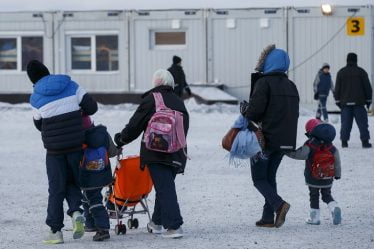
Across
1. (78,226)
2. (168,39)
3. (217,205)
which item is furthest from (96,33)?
(78,226)

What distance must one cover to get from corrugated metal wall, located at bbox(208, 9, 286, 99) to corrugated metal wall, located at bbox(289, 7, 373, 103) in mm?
371

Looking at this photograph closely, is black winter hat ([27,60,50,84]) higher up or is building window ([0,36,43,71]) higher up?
building window ([0,36,43,71])

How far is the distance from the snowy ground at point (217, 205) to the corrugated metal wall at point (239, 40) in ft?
29.6

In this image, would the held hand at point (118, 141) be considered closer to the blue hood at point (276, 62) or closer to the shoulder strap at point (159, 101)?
the shoulder strap at point (159, 101)

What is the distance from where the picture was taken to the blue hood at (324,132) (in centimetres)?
1020

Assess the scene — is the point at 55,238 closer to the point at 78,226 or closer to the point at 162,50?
the point at 78,226


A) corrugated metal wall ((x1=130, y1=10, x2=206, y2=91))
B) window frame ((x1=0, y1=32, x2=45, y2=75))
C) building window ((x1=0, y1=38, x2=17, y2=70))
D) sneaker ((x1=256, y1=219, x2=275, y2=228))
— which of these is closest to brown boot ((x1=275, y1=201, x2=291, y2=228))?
sneaker ((x1=256, y1=219, x2=275, y2=228))

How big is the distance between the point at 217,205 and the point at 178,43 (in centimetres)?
1785

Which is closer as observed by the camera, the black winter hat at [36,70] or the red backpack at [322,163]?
the black winter hat at [36,70]

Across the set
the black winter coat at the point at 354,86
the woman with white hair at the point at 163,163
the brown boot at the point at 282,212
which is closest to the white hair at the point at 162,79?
the woman with white hair at the point at 163,163

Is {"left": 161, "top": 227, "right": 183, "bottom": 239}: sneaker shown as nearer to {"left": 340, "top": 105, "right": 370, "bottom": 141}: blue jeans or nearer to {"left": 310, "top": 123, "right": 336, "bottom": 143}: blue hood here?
{"left": 310, "top": 123, "right": 336, "bottom": 143}: blue hood

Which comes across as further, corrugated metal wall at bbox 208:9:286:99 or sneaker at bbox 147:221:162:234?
corrugated metal wall at bbox 208:9:286:99

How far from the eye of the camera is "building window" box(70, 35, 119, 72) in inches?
1173

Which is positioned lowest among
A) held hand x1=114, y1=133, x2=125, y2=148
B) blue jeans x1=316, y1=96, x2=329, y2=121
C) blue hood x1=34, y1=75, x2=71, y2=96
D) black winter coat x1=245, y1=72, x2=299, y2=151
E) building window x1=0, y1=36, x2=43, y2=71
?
blue jeans x1=316, y1=96, x2=329, y2=121
